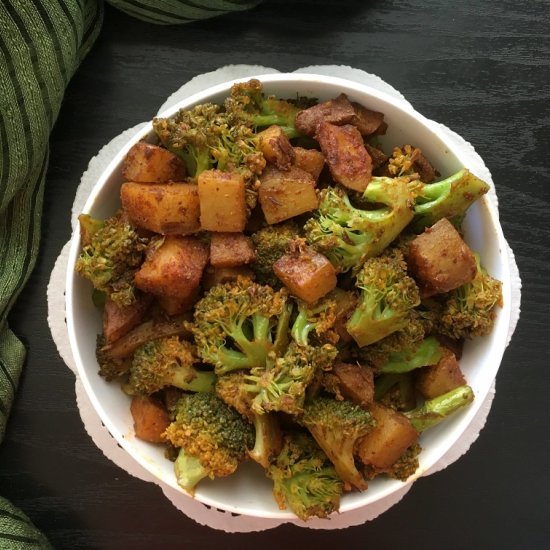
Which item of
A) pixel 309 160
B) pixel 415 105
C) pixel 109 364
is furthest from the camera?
pixel 415 105

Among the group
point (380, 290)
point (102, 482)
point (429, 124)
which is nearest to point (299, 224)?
point (380, 290)

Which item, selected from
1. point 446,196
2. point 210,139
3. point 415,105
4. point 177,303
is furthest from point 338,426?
point 415,105

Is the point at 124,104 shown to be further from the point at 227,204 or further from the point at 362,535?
the point at 362,535

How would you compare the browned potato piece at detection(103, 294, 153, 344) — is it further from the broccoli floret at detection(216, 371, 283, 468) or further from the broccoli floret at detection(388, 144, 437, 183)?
the broccoli floret at detection(388, 144, 437, 183)

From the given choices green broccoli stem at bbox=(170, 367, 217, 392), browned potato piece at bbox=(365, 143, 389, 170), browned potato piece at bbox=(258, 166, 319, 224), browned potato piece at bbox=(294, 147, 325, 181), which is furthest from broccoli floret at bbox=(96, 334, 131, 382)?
browned potato piece at bbox=(365, 143, 389, 170)

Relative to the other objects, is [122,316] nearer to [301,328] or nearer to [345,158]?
[301,328]

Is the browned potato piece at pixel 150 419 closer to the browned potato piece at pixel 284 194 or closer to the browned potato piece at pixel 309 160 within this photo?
the browned potato piece at pixel 284 194
